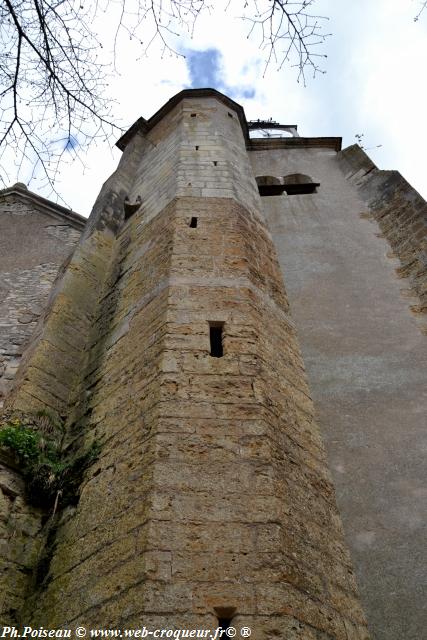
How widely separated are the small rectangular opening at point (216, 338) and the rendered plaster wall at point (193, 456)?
2.6 inches

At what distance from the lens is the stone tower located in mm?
2816

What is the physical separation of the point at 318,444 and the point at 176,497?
141 cm

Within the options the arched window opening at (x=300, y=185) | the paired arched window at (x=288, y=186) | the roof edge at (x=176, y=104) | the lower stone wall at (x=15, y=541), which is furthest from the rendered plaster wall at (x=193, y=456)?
the roof edge at (x=176, y=104)

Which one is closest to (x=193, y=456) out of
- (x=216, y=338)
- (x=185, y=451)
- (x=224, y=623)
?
(x=185, y=451)

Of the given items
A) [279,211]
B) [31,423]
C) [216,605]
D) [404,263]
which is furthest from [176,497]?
[279,211]

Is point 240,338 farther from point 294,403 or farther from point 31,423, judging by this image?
point 31,423

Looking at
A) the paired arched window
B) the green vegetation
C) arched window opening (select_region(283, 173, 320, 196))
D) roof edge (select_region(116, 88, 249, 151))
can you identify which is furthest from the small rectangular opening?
roof edge (select_region(116, 88, 249, 151))

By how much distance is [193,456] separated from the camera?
133 inches

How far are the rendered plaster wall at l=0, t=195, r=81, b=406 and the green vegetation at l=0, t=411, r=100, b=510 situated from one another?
76.1 inches

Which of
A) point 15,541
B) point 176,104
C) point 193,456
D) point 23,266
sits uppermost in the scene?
point 176,104

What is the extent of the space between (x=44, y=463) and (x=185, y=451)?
1420mm

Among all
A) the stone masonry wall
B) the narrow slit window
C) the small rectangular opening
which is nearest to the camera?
the narrow slit window

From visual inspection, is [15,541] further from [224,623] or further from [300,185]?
[300,185]

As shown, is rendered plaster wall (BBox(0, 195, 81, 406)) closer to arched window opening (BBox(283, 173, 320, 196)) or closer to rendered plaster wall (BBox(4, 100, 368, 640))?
rendered plaster wall (BBox(4, 100, 368, 640))
